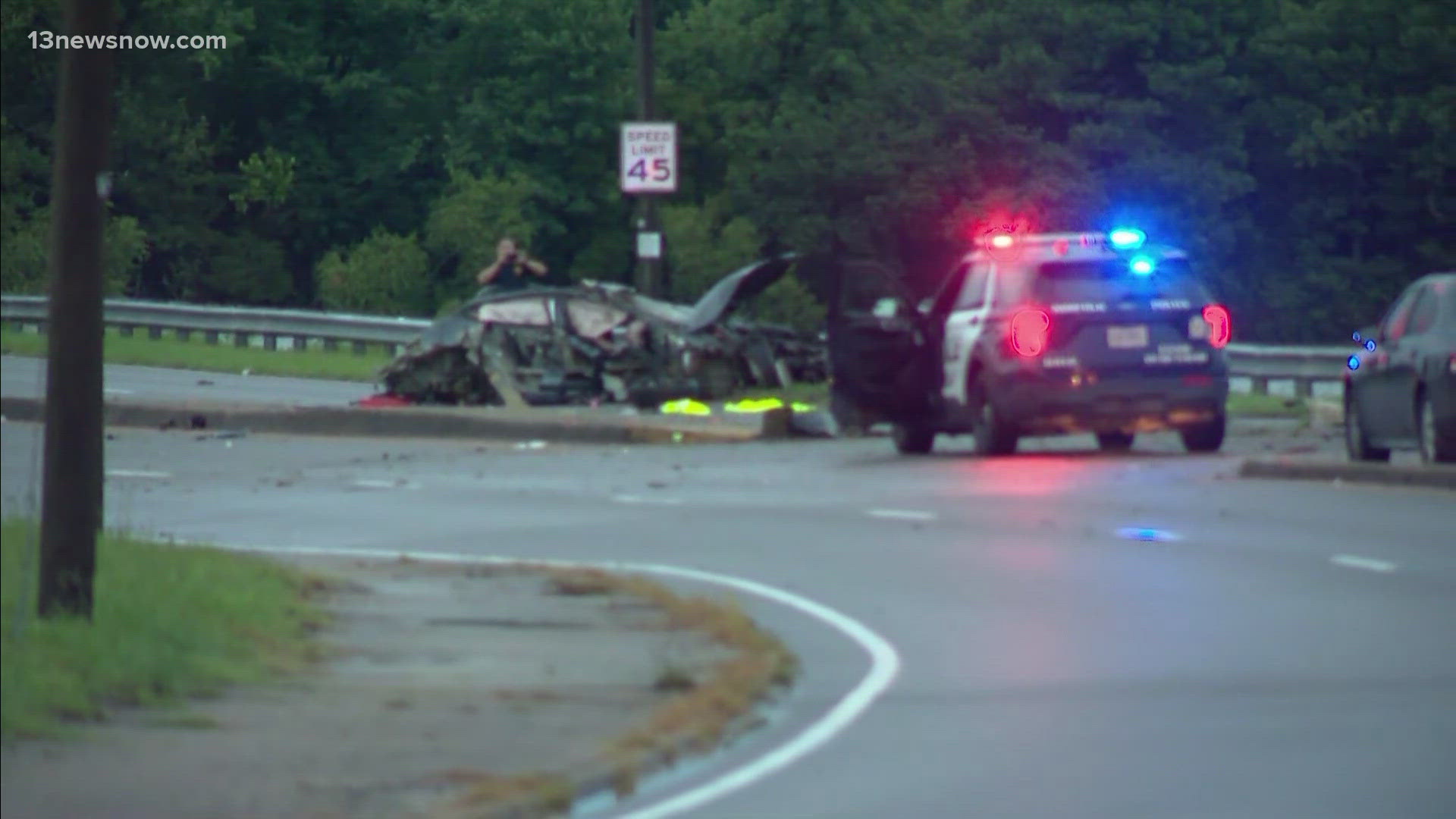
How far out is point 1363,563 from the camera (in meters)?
15.1

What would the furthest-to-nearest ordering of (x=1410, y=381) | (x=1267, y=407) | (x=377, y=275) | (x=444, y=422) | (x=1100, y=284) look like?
1. (x=377, y=275)
2. (x=1267, y=407)
3. (x=444, y=422)
4. (x=1100, y=284)
5. (x=1410, y=381)

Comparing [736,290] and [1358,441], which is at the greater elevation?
[736,290]

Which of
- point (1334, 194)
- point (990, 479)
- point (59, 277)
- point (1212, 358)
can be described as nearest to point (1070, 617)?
point (59, 277)

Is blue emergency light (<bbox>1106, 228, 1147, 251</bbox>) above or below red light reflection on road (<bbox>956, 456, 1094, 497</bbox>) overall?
above

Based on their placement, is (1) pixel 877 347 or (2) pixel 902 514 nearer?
(2) pixel 902 514

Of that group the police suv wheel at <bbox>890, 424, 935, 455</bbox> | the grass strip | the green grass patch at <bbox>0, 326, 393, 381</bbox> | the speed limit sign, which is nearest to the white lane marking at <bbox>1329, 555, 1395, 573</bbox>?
the grass strip

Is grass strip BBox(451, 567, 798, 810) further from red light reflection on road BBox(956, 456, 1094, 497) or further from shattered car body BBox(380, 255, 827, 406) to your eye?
shattered car body BBox(380, 255, 827, 406)

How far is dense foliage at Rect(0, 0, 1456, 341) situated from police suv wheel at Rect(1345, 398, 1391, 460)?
12809 mm

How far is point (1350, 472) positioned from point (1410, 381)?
0.81 m

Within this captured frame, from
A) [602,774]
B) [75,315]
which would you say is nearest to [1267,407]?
[75,315]

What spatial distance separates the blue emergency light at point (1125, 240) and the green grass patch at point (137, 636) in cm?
1012

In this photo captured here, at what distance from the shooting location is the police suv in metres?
21.5

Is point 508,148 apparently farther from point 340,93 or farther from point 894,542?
point 894,542

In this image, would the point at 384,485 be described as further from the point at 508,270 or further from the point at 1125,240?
the point at 508,270
